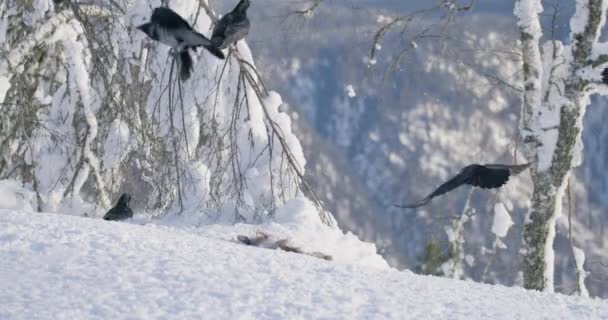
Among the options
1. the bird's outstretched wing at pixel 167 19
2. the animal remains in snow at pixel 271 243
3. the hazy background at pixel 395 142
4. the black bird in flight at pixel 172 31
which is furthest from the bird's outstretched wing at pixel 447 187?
the hazy background at pixel 395 142

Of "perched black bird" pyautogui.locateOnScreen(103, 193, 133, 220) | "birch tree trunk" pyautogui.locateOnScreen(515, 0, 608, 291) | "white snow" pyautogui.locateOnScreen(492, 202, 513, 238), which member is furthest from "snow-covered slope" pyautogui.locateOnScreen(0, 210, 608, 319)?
"white snow" pyautogui.locateOnScreen(492, 202, 513, 238)

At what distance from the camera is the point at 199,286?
191 cm

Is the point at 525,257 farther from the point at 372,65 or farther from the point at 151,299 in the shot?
the point at 151,299

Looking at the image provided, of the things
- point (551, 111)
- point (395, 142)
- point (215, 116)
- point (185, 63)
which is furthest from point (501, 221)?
point (395, 142)

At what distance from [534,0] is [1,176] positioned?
435cm

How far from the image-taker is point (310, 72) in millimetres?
159500

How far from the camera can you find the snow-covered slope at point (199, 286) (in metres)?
1.74

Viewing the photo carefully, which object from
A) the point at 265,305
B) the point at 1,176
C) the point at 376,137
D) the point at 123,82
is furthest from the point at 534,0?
the point at 376,137

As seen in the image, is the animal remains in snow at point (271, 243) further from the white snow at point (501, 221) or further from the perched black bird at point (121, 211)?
the white snow at point (501, 221)

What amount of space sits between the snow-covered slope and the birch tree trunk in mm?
4391

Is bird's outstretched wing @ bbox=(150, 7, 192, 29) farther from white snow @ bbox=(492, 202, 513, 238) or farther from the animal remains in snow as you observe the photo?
white snow @ bbox=(492, 202, 513, 238)

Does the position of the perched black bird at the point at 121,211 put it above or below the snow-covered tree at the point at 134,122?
below

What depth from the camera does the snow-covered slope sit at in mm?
1739

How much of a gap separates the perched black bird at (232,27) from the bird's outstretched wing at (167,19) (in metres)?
0.19
